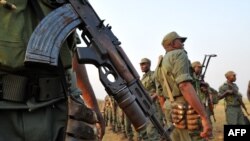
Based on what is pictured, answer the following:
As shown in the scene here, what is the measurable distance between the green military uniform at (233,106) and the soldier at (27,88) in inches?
422

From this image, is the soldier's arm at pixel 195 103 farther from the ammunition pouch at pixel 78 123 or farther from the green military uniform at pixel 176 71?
the ammunition pouch at pixel 78 123

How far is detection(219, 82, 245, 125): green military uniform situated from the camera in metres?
12.3

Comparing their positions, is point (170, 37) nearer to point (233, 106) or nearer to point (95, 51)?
point (95, 51)

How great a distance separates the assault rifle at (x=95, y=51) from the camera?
2051 millimetres

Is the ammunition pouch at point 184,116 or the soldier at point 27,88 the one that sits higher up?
the soldier at point 27,88

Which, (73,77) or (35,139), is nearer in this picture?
(35,139)

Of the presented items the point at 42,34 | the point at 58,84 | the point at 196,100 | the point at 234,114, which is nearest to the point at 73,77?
the point at 58,84

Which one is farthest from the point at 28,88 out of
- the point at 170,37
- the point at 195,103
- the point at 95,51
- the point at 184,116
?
the point at 170,37

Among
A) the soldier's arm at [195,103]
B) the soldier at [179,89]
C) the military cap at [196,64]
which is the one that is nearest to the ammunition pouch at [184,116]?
the soldier at [179,89]

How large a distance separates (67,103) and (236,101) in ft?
36.3

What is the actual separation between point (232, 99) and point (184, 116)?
7.10 meters

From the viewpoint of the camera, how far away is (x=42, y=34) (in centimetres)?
206

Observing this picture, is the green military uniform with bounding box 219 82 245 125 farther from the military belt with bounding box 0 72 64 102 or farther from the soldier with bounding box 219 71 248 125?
the military belt with bounding box 0 72 64 102

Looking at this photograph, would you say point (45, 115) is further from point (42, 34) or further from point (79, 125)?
point (42, 34)
